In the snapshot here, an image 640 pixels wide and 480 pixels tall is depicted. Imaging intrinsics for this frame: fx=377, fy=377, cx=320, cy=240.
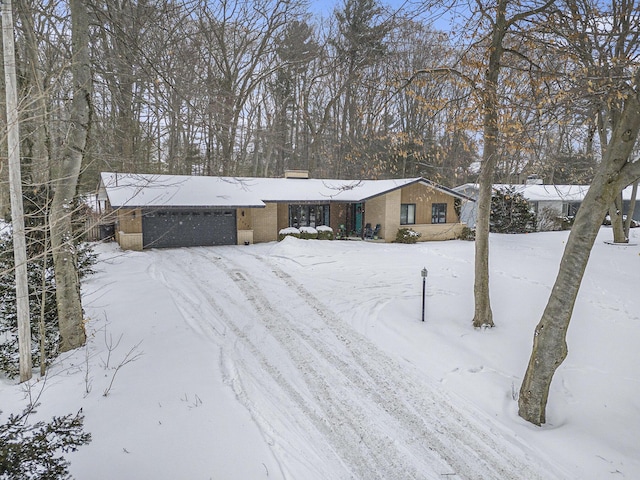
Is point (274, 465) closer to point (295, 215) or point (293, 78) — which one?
point (295, 215)

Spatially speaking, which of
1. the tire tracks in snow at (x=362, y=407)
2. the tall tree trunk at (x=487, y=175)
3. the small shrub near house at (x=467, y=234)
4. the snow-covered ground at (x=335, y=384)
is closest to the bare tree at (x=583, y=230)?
the snow-covered ground at (x=335, y=384)

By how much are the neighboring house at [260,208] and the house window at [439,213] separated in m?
0.06

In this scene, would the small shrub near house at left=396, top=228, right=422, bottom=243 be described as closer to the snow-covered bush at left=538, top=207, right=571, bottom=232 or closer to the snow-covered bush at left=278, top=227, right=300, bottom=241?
the snow-covered bush at left=278, top=227, right=300, bottom=241

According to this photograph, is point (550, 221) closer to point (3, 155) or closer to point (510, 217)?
point (510, 217)

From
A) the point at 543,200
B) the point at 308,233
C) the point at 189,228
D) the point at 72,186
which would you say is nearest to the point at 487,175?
the point at 72,186

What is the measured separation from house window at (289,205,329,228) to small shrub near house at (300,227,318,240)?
1.41 metres

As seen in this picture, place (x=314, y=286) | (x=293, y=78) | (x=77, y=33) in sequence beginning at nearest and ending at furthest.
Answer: (x=77, y=33) → (x=314, y=286) → (x=293, y=78)

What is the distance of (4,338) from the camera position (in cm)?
732

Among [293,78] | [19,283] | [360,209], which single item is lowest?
[19,283]

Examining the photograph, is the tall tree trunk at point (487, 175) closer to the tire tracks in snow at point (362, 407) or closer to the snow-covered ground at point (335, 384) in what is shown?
the snow-covered ground at point (335, 384)

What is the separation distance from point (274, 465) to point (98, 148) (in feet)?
32.0

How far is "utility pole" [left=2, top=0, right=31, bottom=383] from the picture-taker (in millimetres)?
4426

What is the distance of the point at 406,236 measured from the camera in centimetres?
2067

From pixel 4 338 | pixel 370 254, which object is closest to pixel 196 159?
pixel 370 254
